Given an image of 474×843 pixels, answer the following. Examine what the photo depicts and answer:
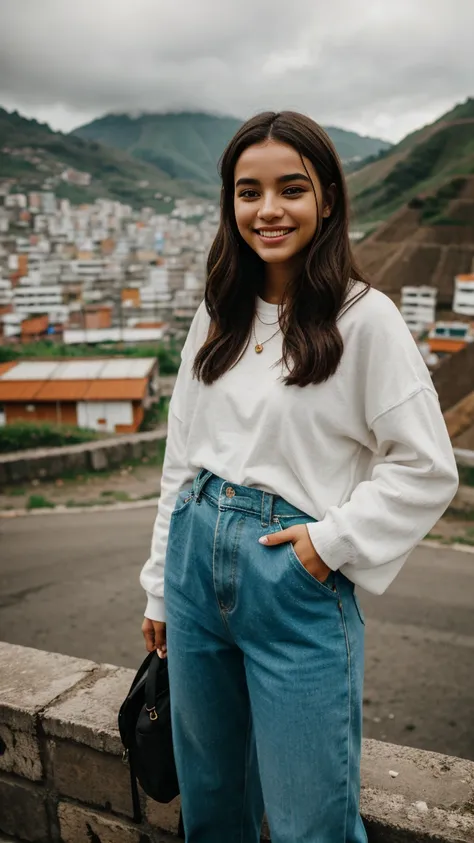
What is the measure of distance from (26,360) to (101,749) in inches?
225

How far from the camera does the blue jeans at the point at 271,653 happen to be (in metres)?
0.82

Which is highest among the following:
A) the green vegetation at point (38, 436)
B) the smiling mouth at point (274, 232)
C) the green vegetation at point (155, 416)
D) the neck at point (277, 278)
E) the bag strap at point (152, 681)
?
the smiling mouth at point (274, 232)

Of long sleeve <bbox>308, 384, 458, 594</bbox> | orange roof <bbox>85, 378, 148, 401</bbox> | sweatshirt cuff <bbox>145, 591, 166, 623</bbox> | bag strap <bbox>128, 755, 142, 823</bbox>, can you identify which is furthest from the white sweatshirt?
orange roof <bbox>85, 378, 148, 401</bbox>

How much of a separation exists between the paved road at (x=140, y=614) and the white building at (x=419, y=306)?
2.03 meters

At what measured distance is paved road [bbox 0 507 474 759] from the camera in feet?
11.6

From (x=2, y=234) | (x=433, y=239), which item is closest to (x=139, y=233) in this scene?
(x=2, y=234)

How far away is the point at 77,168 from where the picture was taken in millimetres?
6969

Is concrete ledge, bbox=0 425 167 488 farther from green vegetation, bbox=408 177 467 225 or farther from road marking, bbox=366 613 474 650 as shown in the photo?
green vegetation, bbox=408 177 467 225

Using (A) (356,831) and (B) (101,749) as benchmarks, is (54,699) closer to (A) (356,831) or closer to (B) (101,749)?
(B) (101,749)

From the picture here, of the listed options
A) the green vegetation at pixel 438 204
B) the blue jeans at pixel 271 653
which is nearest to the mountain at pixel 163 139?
the green vegetation at pixel 438 204

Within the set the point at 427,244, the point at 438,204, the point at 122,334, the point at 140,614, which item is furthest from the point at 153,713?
the point at 438,204

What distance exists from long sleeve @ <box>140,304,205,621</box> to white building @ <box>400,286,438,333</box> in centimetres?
552

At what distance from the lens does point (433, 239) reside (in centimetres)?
646

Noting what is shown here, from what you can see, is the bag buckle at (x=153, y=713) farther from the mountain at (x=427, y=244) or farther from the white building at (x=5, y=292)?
the white building at (x=5, y=292)
